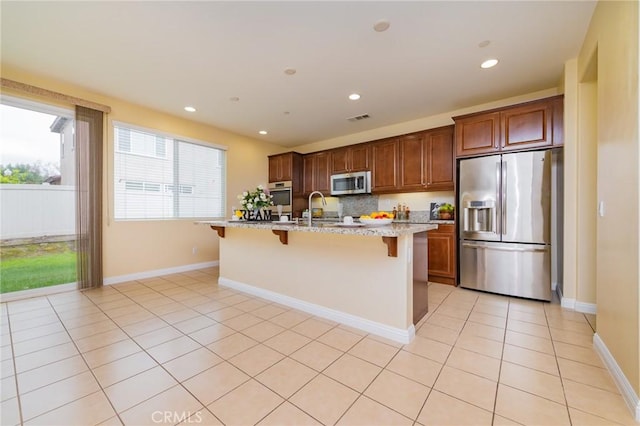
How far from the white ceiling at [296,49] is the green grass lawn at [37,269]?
224cm

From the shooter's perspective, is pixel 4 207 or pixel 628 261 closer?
pixel 628 261

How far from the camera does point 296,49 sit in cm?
255

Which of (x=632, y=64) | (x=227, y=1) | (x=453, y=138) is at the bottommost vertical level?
(x=632, y=64)

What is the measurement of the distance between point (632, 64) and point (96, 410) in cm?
356

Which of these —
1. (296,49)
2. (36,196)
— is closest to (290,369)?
(296,49)

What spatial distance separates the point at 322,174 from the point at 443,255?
295 centimetres

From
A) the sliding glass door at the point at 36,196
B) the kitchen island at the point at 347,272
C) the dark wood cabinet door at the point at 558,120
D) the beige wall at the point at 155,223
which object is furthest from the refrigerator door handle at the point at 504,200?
the sliding glass door at the point at 36,196

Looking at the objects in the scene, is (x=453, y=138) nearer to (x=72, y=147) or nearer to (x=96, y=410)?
(x=96, y=410)

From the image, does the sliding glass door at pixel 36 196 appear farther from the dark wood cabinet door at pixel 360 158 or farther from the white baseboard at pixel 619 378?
the white baseboard at pixel 619 378

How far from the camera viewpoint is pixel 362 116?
4.42 metres

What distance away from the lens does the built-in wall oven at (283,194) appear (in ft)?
19.0

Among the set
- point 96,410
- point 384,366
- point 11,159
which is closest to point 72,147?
point 11,159

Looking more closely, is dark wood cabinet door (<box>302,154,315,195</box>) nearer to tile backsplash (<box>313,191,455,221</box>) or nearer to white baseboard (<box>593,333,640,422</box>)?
tile backsplash (<box>313,191,455,221</box>)

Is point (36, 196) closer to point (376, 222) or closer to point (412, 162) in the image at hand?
point (376, 222)
